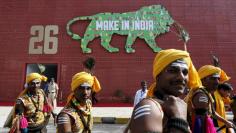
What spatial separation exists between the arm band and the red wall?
54.7 feet

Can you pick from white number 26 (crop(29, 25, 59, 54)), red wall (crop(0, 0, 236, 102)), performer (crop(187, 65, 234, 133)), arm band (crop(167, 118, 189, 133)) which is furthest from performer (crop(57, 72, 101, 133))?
white number 26 (crop(29, 25, 59, 54))

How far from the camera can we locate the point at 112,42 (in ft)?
63.0

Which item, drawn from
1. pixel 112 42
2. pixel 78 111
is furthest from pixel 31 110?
pixel 112 42

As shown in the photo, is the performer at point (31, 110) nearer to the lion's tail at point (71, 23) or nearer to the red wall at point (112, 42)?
the red wall at point (112, 42)

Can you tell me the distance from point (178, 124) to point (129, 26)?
17478 mm

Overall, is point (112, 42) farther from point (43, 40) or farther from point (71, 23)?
point (43, 40)

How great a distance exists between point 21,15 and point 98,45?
178 inches

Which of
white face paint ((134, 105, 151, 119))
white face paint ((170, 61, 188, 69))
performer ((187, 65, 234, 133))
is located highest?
white face paint ((170, 61, 188, 69))

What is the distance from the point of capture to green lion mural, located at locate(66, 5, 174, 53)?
62.4ft

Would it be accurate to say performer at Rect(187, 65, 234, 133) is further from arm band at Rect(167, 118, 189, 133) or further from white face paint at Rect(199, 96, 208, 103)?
arm band at Rect(167, 118, 189, 133)

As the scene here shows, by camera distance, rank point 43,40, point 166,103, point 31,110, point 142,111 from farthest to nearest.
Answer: point 43,40 < point 31,110 < point 166,103 < point 142,111

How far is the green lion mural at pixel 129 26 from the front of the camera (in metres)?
19.0

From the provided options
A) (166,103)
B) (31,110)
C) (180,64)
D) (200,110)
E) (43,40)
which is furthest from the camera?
(43,40)

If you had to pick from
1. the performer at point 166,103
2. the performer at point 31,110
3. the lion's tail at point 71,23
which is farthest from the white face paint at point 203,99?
the lion's tail at point 71,23
